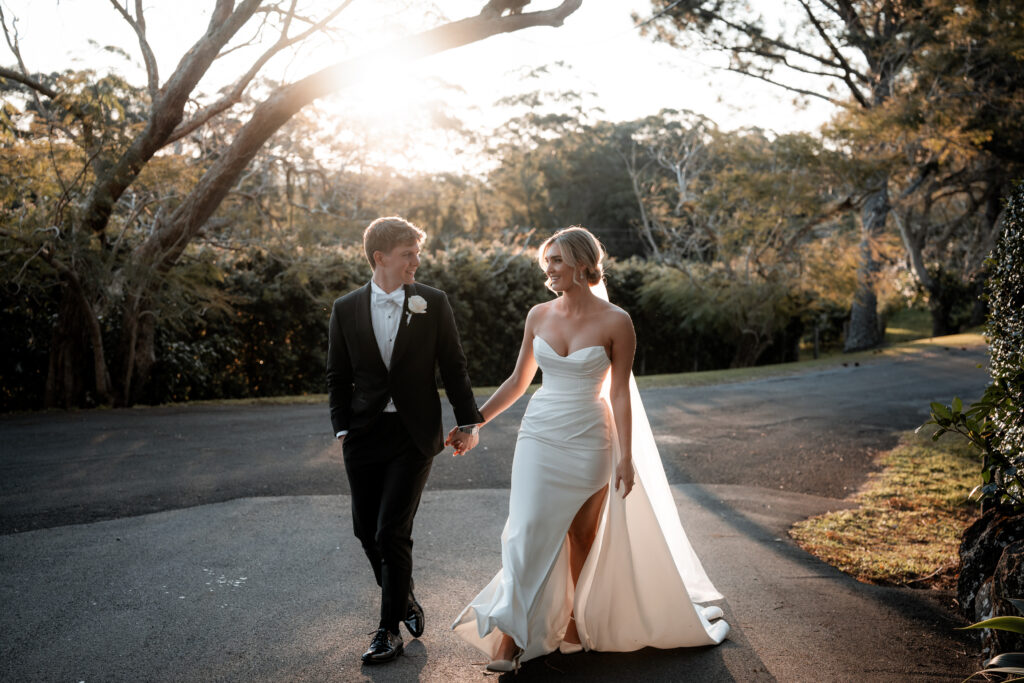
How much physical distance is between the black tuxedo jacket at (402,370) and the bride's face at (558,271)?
0.58m

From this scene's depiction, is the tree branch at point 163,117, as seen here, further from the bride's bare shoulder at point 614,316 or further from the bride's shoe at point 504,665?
the bride's shoe at point 504,665

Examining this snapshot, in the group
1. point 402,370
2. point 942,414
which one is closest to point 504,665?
point 402,370

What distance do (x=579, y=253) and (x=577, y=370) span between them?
626mm

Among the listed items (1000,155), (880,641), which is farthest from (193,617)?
(1000,155)

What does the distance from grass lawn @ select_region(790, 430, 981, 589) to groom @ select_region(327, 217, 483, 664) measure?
3.48m

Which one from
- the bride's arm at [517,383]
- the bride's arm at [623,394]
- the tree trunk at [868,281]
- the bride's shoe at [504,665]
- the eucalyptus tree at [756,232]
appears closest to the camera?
the bride's shoe at [504,665]

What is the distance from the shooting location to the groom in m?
4.45

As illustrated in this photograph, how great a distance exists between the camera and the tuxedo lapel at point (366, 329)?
454 cm

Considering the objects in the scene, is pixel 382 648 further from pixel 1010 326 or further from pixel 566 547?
pixel 1010 326

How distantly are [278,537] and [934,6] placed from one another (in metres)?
27.0

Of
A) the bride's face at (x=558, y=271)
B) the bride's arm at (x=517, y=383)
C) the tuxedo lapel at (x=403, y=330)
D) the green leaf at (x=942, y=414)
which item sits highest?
the bride's face at (x=558, y=271)

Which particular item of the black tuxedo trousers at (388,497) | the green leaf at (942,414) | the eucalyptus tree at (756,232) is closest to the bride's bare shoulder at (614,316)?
the black tuxedo trousers at (388,497)

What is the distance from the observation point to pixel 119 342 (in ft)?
46.3

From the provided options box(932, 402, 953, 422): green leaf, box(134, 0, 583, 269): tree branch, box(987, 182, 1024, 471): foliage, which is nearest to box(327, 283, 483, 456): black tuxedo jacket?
box(932, 402, 953, 422): green leaf
